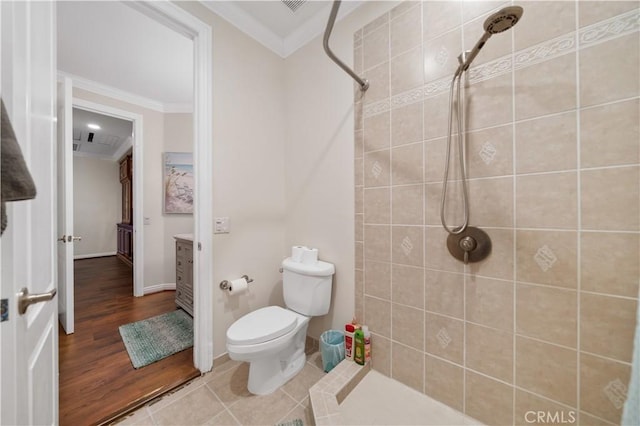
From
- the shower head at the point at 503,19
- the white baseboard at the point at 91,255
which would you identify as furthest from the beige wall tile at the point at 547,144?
the white baseboard at the point at 91,255

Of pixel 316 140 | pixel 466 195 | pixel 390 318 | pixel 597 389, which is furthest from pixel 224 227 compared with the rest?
pixel 597 389

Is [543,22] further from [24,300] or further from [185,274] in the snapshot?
[185,274]

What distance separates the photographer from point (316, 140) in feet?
5.61

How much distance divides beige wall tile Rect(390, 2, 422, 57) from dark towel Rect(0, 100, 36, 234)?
4.96ft

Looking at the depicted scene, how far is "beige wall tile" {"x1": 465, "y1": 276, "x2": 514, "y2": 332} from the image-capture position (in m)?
0.97

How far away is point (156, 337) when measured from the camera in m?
1.87

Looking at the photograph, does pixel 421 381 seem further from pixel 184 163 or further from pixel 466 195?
pixel 184 163

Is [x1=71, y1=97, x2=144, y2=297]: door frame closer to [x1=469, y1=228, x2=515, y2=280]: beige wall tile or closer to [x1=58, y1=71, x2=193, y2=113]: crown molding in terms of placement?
[x1=58, y1=71, x2=193, y2=113]: crown molding

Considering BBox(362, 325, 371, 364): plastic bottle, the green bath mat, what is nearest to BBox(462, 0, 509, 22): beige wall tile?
BBox(362, 325, 371, 364): plastic bottle

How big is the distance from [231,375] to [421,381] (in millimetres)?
1149

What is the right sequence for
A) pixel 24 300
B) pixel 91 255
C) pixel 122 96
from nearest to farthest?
1. pixel 24 300
2. pixel 122 96
3. pixel 91 255

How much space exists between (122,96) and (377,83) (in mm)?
3025

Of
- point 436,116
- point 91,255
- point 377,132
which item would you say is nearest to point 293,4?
point 377,132

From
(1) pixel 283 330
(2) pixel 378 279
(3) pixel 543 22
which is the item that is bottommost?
(1) pixel 283 330
